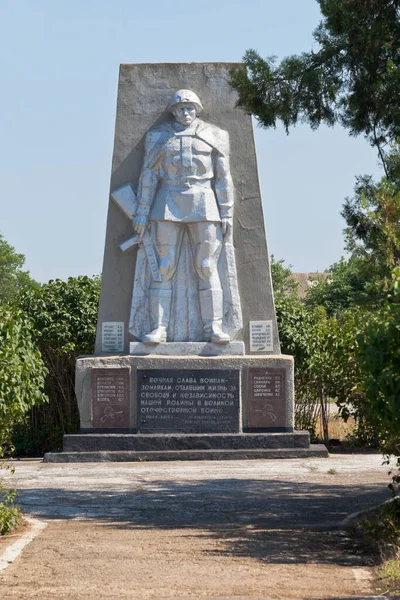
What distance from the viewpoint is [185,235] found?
13.6m

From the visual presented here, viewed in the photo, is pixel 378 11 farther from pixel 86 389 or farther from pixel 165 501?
pixel 86 389

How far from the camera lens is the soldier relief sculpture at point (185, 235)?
44.0ft

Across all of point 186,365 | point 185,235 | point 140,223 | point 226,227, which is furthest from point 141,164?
point 186,365

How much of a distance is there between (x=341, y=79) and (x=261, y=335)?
5554 mm

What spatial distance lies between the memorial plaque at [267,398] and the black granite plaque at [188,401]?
8.1 inches

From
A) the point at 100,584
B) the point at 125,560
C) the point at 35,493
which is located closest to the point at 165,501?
the point at 35,493

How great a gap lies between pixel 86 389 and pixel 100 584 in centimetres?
740

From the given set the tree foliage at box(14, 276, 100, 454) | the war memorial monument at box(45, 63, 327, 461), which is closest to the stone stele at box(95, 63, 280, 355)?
the war memorial monument at box(45, 63, 327, 461)

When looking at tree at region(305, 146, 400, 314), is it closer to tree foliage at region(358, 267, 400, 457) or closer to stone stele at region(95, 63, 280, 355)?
tree foliage at region(358, 267, 400, 457)

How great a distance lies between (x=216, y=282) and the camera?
Answer: 13523 millimetres

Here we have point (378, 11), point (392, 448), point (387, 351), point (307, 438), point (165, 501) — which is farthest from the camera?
point (307, 438)

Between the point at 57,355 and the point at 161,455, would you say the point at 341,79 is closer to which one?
the point at 161,455

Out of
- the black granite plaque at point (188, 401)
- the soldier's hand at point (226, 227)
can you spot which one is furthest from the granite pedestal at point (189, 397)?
the soldier's hand at point (226, 227)

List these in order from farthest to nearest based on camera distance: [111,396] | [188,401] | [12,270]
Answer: [12,270] < [111,396] < [188,401]
